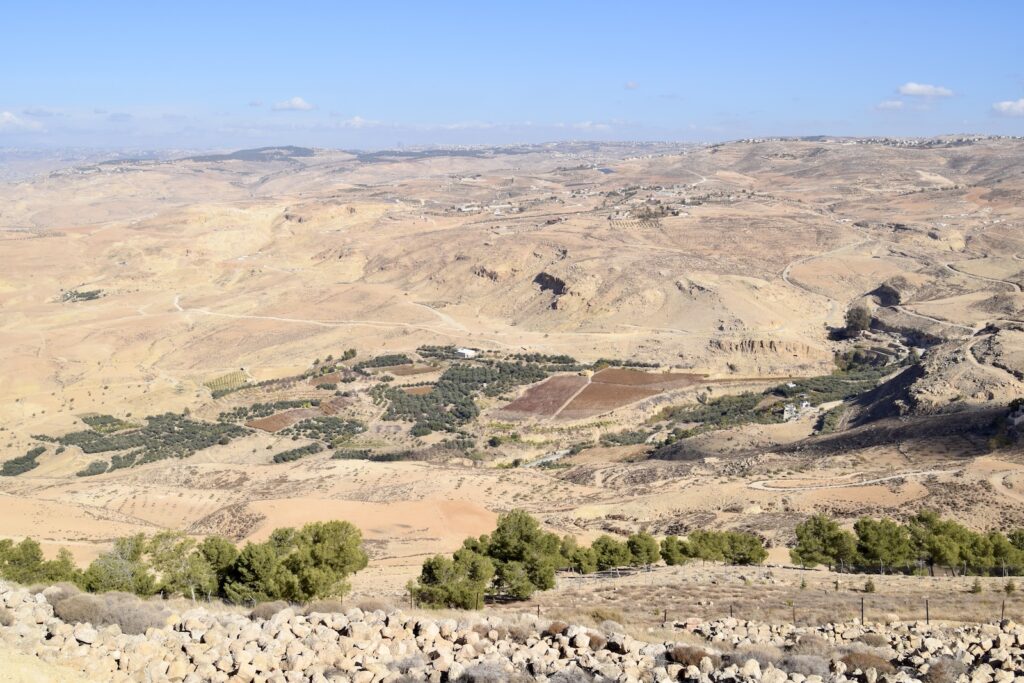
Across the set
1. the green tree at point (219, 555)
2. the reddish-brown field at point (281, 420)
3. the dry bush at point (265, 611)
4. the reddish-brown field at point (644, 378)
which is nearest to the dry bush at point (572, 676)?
the dry bush at point (265, 611)

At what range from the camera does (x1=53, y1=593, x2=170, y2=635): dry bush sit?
1305 centimetres

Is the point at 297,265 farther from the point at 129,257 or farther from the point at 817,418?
the point at 817,418

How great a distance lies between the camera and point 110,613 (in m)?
13.4

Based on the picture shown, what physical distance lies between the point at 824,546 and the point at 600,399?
115 ft

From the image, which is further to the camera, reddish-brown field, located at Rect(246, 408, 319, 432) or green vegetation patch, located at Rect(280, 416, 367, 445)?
reddish-brown field, located at Rect(246, 408, 319, 432)

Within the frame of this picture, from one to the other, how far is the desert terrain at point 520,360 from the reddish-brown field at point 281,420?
0.27 meters

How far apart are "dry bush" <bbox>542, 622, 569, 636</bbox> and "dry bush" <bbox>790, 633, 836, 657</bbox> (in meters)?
3.40

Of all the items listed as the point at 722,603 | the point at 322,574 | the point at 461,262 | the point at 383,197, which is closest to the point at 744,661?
the point at 722,603

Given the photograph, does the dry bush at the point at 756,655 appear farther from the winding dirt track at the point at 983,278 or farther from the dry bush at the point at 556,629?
the winding dirt track at the point at 983,278

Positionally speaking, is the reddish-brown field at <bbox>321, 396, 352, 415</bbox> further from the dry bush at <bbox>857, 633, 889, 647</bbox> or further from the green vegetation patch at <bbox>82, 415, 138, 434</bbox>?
the dry bush at <bbox>857, 633, 889, 647</bbox>

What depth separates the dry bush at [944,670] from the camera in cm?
1088

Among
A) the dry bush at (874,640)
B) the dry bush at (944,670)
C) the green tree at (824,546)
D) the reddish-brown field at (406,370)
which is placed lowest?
the reddish-brown field at (406,370)

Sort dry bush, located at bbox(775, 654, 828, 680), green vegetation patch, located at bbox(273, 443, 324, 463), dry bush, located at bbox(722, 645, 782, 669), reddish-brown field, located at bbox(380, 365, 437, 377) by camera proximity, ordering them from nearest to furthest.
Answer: dry bush, located at bbox(775, 654, 828, 680)
dry bush, located at bbox(722, 645, 782, 669)
green vegetation patch, located at bbox(273, 443, 324, 463)
reddish-brown field, located at bbox(380, 365, 437, 377)

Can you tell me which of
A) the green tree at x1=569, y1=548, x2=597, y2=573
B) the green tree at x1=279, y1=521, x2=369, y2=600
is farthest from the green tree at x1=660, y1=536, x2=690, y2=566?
the green tree at x1=279, y1=521, x2=369, y2=600
